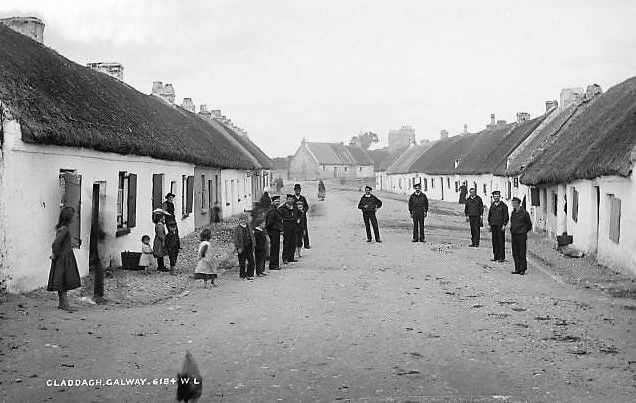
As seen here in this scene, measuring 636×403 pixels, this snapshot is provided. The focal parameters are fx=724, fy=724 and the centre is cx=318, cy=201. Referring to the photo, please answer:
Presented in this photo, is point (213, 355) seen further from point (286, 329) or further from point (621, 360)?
point (621, 360)

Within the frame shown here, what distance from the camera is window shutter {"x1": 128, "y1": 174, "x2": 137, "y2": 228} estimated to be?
16.7 m

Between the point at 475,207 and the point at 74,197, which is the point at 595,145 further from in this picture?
the point at 74,197

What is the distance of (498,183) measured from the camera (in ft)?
131

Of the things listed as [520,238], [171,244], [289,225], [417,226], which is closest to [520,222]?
[520,238]

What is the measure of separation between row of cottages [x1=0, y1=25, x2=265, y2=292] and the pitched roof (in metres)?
79.5

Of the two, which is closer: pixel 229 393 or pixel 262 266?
pixel 229 393

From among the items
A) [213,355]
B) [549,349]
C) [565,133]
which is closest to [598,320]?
[549,349]

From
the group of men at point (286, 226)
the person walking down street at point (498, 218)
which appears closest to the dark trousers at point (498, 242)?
the person walking down street at point (498, 218)

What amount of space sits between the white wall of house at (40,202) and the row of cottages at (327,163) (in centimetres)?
8526

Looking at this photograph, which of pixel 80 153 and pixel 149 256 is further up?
pixel 80 153

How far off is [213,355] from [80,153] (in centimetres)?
670

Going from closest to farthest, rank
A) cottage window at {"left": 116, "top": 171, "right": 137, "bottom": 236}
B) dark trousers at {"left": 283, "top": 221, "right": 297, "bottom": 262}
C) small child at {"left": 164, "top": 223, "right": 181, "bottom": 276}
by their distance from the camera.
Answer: small child at {"left": 164, "top": 223, "right": 181, "bottom": 276}
cottage window at {"left": 116, "top": 171, "right": 137, "bottom": 236}
dark trousers at {"left": 283, "top": 221, "right": 297, "bottom": 262}

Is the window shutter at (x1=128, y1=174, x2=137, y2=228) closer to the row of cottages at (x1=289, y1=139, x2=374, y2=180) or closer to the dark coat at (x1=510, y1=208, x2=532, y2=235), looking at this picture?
the dark coat at (x1=510, y1=208, x2=532, y2=235)

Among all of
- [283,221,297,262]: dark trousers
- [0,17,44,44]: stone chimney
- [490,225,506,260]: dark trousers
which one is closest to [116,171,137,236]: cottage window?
[283,221,297,262]: dark trousers
